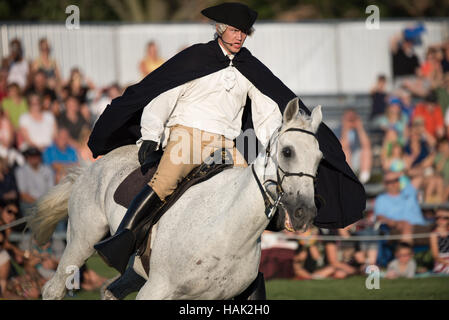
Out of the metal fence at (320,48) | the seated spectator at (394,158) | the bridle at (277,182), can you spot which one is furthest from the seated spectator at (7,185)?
the bridle at (277,182)

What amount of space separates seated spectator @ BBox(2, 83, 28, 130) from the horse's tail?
5473mm

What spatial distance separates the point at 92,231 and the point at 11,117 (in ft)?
21.5

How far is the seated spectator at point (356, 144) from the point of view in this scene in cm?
1358

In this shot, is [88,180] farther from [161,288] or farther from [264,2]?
[264,2]

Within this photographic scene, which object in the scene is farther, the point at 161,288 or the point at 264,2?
the point at 264,2

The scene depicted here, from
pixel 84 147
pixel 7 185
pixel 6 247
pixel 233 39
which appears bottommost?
pixel 6 247

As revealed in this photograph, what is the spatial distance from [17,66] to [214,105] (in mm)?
7981

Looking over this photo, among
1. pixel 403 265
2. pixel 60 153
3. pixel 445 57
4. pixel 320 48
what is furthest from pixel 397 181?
pixel 60 153

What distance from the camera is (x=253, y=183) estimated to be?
18.3 feet

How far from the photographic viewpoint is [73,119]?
13.2 meters

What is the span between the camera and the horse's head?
16.8 ft

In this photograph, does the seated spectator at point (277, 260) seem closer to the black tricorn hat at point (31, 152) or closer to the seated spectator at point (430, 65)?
the black tricorn hat at point (31, 152)

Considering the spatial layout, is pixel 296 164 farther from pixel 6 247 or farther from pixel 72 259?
pixel 6 247
